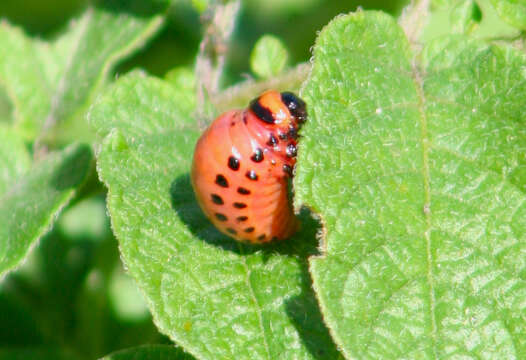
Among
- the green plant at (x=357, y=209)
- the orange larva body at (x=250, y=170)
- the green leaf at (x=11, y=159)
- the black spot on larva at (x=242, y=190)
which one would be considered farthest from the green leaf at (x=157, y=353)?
the green leaf at (x=11, y=159)

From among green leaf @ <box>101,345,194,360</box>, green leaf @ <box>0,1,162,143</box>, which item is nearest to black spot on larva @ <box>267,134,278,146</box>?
green leaf @ <box>101,345,194,360</box>

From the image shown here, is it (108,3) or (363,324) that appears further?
(108,3)

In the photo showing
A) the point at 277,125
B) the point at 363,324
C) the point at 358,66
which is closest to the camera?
the point at 363,324

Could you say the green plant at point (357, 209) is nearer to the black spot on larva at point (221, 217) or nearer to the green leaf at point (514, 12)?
the green leaf at point (514, 12)

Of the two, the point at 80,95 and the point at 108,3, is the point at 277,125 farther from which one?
the point at 108,3

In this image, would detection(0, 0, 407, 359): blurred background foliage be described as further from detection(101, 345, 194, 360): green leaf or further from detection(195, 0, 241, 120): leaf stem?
detection(101, 345, 194, 360): green leaf

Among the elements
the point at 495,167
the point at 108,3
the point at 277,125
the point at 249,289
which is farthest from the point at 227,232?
the point at 108,3

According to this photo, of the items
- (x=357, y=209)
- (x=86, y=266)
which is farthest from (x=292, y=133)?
(x=86, y=266)
